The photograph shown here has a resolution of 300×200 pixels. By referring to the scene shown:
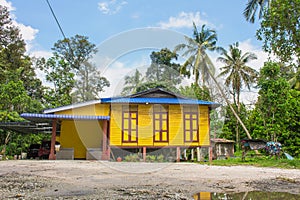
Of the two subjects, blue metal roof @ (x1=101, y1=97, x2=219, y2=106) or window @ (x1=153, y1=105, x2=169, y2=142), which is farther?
window @ (x1=153, y1=105, x2=169, y2=142)

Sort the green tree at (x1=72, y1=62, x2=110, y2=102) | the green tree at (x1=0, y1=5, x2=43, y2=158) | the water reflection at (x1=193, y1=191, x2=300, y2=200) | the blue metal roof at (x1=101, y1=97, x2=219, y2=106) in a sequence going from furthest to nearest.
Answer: the green tree at (x1=72, y1=62, x2=110, y2=102)
the green tree at (x1=0, y1=5, x2=43, y2=158)
the blue metal roof at (x1=101, y1=97, x2=219, y2=106)
the water reflection at (x1=193, y1=191, x2=300, y2=200)

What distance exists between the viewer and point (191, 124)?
14.5 m

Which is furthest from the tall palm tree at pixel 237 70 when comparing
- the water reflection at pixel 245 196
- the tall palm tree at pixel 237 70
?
the water reflection at pixel 245 196

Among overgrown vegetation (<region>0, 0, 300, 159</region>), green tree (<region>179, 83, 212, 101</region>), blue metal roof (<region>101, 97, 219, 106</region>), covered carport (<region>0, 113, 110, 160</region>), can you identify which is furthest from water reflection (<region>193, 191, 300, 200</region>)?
green tree (<region>179, 83, 212, 101</region>)

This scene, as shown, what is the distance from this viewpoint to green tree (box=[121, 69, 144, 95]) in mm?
25859

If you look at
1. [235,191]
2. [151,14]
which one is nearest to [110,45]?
[151,14]

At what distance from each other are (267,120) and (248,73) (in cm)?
1323

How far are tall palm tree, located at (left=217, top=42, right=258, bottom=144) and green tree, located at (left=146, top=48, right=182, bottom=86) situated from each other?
6.18 meters

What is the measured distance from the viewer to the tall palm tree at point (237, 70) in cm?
2625

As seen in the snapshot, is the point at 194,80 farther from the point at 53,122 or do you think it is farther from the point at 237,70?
the point at 53,122

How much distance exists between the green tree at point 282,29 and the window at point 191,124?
5096 mm

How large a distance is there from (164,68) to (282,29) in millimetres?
22426

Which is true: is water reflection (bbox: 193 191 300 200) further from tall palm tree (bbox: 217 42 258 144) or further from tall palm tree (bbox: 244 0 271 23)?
tall palm tree (bbox: 217 42 258 144)

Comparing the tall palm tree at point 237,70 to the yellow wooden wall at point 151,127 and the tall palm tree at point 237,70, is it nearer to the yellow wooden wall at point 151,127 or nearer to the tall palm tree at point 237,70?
the tall palm tree at point 237,70
